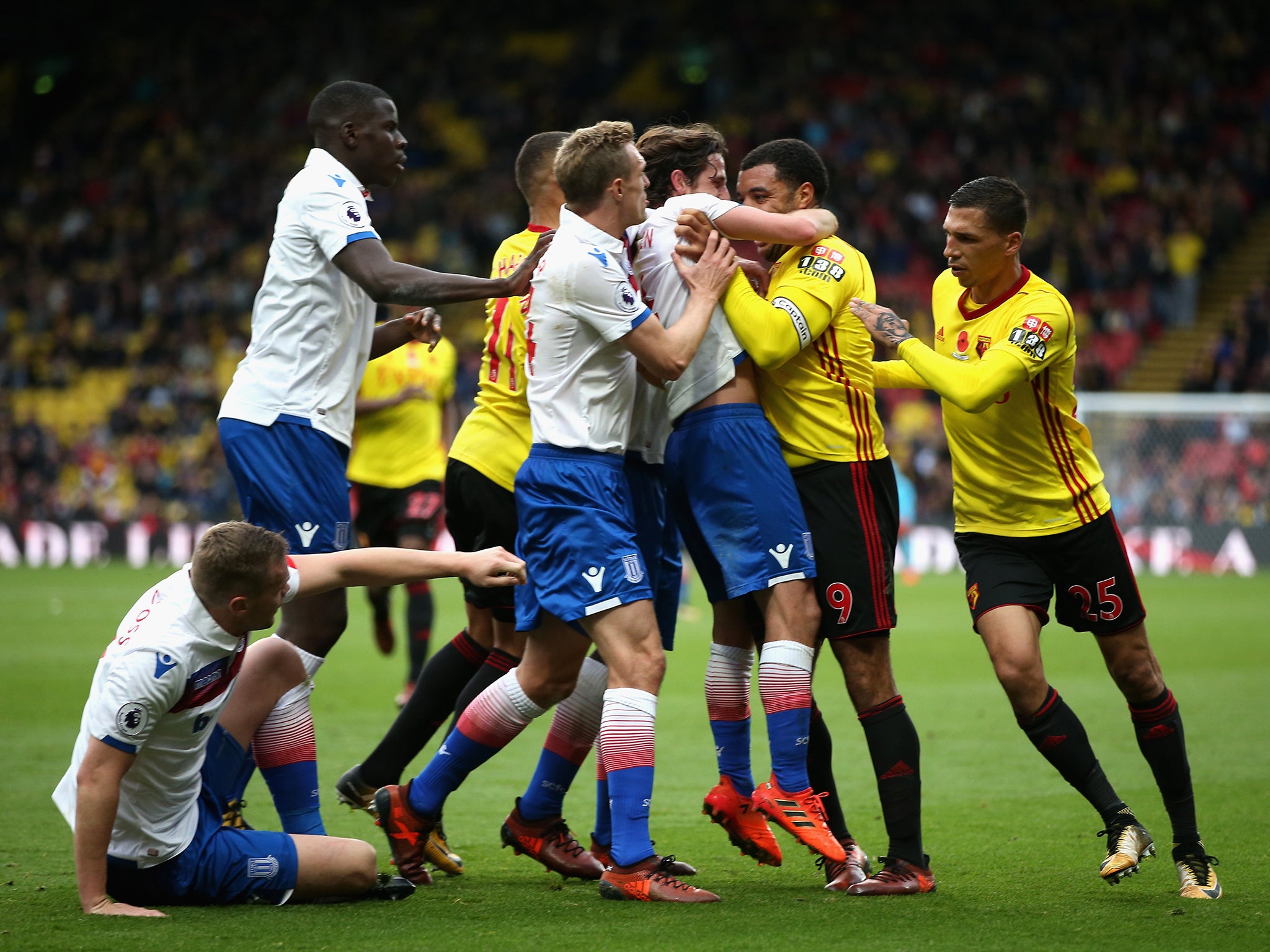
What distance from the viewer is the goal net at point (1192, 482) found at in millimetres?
19562

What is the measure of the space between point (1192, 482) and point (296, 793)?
17.7 metres

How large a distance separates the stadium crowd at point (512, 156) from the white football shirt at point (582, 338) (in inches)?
699

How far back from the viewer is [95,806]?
12.5 ft

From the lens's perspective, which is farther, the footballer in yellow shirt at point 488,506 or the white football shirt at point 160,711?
the footballer in yellow shirt at point 488,506

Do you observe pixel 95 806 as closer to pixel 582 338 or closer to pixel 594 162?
pixel 582 338

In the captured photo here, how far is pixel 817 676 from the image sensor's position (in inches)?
414

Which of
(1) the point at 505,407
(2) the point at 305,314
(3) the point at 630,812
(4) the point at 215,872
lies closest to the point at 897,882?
(3) the point at 630,812

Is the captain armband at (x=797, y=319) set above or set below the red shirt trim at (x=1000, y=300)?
below

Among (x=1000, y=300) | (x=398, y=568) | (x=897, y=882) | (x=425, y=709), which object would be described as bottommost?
(x=897, y=882)

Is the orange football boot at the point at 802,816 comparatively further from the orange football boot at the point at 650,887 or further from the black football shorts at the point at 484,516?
the black football shorts at the point at 484,516

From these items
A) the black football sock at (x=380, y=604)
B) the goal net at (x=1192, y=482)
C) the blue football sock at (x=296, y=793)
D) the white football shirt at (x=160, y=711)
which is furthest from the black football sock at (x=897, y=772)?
the goal net at (x=1192, y=482)

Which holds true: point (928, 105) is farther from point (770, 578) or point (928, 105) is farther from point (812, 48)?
point (770, 578)

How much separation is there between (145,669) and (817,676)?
284 inches

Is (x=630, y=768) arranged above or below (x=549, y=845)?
above
